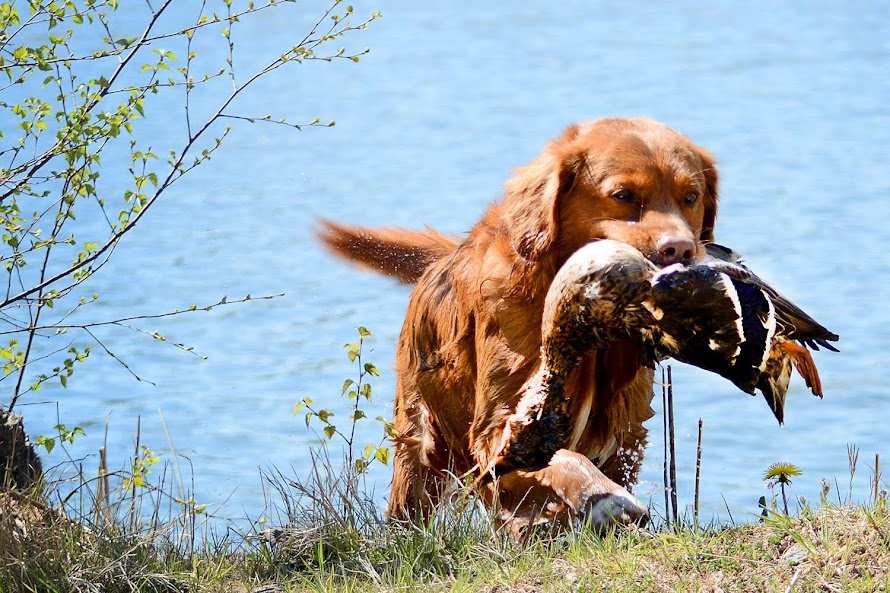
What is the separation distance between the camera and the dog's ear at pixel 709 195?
5098 millimetres

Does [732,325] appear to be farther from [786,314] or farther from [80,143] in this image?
[80,143]

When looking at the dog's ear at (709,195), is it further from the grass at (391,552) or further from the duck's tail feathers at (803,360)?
the grass at (391,552)

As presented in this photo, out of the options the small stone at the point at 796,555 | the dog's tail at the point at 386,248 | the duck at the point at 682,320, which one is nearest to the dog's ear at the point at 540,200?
the duck at the point at 682,320

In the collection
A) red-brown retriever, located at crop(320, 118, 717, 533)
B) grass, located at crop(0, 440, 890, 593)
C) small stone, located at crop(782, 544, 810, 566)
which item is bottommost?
grass, located at crop(0, 440, 890, 593)

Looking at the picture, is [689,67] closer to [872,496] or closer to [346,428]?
[346,428]

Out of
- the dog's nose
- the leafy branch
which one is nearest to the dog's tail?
the leafy branch

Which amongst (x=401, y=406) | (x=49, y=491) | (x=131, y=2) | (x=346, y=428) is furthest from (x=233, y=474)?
(x=131, y=2)

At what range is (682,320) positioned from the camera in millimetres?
4082

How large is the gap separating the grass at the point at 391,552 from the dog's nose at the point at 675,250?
33.7 inches

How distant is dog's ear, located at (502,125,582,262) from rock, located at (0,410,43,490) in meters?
2.11

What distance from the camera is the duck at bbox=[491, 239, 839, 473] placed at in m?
4.04

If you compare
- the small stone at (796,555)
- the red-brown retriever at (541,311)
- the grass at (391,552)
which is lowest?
the grass at (391,552)

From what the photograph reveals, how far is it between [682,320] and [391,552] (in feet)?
4.26

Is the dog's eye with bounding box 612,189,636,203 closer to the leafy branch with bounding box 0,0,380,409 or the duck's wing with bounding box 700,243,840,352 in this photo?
the duck's wing with bounding box 700,243,840,352
